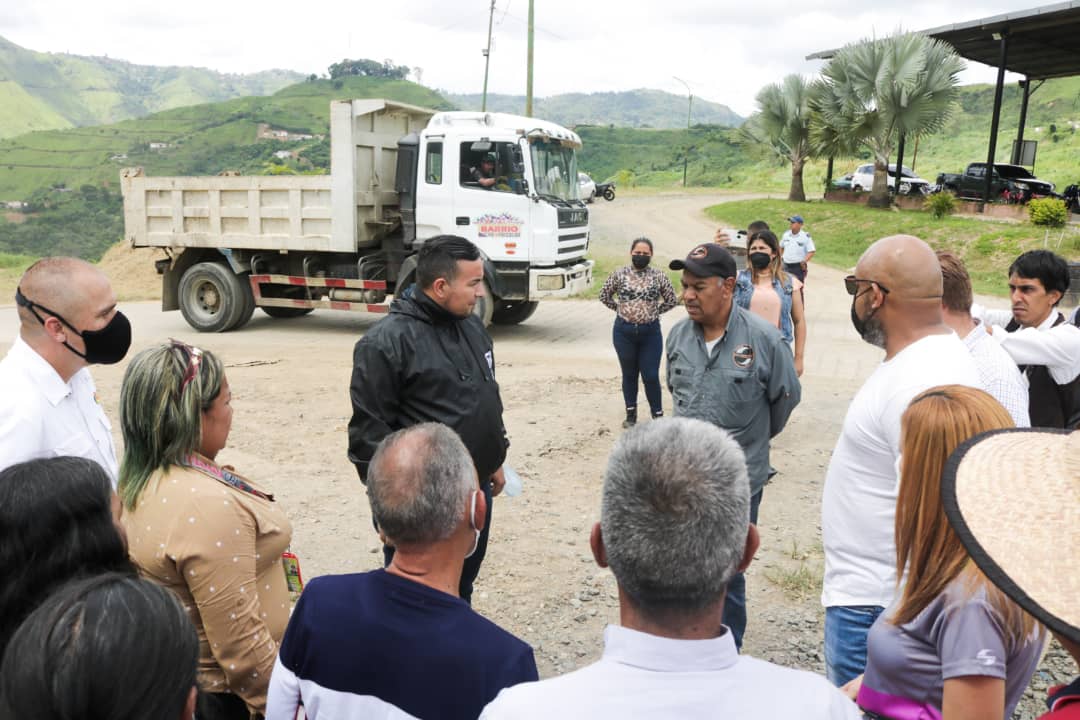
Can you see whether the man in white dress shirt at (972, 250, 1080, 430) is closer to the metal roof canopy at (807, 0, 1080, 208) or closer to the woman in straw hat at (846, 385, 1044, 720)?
the woman in straw hat at (846, 385, 1044, 720)

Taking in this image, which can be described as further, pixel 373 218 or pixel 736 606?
pixel 373 218

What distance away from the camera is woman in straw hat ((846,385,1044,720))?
1.63m

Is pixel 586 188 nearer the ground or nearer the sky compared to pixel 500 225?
nearer the sky

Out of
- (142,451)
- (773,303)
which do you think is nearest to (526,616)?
(142,451)

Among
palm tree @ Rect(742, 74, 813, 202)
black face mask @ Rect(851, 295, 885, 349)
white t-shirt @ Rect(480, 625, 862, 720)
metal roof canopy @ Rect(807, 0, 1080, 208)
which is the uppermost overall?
metal roof canopy @ Rect(807, 0, 1080, 208)

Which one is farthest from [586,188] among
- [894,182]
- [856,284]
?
[856,284]

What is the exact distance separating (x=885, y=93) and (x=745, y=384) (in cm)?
2299

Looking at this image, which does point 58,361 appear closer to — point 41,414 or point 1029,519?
point 41,414

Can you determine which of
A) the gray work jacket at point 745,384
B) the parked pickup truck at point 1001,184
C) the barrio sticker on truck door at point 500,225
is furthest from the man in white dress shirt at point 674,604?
the parked pickup truck at point 1001,184

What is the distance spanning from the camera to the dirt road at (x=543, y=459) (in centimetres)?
419

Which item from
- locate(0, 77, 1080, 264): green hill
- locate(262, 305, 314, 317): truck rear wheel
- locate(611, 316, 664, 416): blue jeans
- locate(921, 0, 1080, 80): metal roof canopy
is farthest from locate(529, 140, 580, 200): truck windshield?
locate(0, 77, 1080, 264): green hill

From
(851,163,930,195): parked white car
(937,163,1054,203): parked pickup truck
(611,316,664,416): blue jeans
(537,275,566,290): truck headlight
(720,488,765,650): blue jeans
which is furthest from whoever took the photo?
(851,163,930,195): parked white car

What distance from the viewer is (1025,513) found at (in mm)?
1412

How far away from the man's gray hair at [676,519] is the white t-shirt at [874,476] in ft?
3.92
